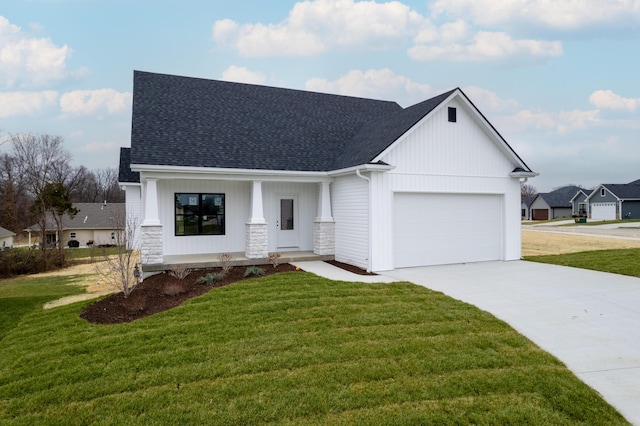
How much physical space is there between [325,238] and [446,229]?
157 inches

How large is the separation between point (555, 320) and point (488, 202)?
7127 millimetres

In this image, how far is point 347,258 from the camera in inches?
489

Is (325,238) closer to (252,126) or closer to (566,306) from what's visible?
(252,126)

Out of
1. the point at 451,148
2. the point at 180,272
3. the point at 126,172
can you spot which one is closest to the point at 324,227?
the point at 451,148

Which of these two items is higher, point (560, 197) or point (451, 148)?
point (560, 197)

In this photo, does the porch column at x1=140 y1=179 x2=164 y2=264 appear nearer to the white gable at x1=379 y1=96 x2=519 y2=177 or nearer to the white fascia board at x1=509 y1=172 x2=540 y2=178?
the white gable at x1=379 y1=96 x2=519 y2=177

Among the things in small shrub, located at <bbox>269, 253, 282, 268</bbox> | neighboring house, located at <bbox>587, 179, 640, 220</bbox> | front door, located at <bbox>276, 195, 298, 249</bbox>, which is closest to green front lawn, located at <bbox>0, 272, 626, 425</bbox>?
small shrub, located at <bbox>269, 253, 282, 268</bbox>

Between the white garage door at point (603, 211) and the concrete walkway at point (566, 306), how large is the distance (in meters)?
50.1

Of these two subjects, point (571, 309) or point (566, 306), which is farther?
point (566, 306)

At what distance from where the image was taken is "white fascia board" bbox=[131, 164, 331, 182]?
1108cm

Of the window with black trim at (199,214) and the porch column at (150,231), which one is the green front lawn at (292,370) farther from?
the window with black trim at (199,214)

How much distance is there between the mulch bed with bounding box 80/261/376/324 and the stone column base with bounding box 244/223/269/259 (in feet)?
3.45

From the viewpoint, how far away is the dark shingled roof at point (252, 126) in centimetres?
1191

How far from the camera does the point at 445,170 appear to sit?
12.2 meters
